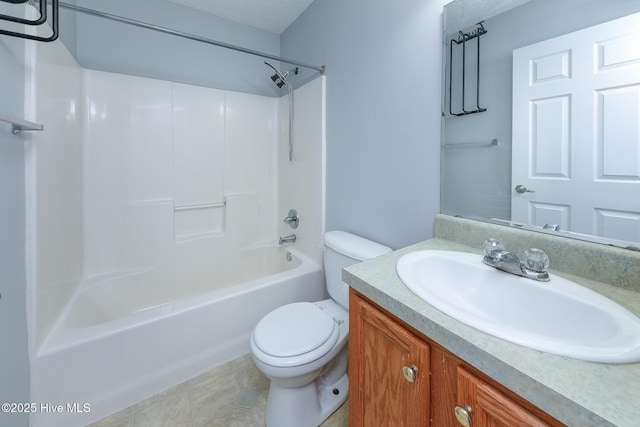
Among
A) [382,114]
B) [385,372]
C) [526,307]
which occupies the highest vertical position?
[382,114]

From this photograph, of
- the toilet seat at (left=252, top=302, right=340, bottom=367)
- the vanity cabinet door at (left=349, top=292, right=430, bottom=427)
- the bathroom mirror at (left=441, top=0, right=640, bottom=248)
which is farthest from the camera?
the toilet seat at (left=252, top=302, right=340, bottom=367)

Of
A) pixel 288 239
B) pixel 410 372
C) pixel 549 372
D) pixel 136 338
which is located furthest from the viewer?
pixel 288 239

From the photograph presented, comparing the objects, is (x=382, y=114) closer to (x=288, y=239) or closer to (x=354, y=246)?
(x=354, y=246)

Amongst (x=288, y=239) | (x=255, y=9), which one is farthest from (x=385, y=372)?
(x=255, y=9)

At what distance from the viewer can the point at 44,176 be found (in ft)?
3.95

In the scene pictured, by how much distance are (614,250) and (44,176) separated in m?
2.18

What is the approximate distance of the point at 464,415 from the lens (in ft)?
1.65

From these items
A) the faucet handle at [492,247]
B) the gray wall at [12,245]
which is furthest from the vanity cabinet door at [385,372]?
the gray wall at [12,245]

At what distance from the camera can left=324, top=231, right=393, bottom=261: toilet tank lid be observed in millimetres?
1304

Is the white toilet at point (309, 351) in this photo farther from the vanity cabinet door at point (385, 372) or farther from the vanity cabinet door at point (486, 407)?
the vanity cabinet door at point (486, 407)

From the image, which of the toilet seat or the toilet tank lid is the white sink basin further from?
the toilet seat

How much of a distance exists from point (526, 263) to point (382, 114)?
0.96 metres

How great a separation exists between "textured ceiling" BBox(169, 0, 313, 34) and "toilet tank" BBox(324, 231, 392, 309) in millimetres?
1800

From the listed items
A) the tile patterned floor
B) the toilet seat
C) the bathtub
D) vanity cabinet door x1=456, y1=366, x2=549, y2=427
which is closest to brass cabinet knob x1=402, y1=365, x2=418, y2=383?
vanity cabinet door x1=456, y1=366, x2=549, y2=427
